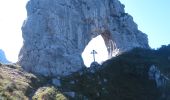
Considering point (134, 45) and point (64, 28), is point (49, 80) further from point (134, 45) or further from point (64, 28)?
point (134, 45)

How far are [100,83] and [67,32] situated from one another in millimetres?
18677

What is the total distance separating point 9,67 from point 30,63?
463 centimetres

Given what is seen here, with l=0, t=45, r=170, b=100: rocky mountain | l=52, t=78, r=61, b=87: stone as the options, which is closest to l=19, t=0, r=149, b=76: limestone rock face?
l=0, t=45, r=170, b=100: rocky mountain

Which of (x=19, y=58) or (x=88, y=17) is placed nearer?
(x=19, y=58)

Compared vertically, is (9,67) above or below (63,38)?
below

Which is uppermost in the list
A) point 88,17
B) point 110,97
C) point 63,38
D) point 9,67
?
point 88,17

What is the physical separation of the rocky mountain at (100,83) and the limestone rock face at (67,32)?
367cm

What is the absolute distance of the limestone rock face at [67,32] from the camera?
90125 mm

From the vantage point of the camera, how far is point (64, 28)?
97625 millimetres

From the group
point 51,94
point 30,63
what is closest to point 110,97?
point 51,94

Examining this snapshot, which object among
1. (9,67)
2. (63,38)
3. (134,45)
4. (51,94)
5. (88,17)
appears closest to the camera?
(51,94)

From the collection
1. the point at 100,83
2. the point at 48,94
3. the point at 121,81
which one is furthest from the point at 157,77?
the point at 48,94

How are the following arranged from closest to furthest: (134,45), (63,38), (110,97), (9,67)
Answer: (110,97) < (9,67) < (63,38) < (134,45)

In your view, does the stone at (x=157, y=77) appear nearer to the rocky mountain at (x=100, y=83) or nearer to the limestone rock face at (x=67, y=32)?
the rocky mountain at (x=100, y=83)
